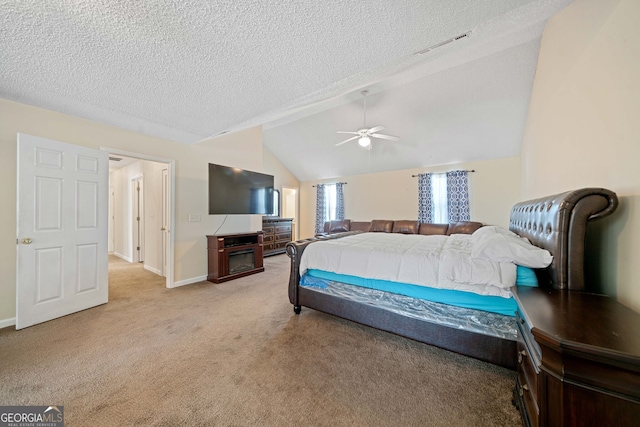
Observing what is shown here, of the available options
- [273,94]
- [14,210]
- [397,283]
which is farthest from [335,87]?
[14,210]

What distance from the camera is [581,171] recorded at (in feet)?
5.08

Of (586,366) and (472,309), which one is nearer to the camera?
(586,366)

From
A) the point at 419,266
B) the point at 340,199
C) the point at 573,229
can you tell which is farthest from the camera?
the point at 340,199

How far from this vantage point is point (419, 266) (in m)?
1.92

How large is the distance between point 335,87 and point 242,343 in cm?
260

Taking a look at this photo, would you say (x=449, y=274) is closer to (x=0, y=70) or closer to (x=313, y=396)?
(x=313, y=396)

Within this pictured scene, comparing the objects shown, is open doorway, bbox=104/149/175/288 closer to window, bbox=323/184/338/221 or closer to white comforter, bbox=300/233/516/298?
white comforter, bbox=300/233/516/298

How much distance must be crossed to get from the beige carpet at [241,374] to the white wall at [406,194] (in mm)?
4342

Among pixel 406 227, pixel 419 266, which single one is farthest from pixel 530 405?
pixel 406 227

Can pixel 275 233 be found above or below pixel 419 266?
below

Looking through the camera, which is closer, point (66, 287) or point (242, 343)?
point (242, 343)

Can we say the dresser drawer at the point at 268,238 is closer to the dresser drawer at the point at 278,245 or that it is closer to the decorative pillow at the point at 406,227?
the dresser drawer at the point at 278,245

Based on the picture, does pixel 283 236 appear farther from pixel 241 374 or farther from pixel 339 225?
pixel 241 374

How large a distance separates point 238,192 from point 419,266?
3349 mm
